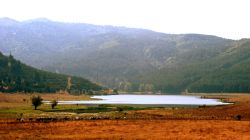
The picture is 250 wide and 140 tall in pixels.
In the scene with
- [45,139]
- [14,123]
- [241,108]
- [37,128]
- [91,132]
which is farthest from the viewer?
[241,108]

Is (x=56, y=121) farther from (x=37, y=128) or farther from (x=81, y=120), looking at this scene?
(x=37, y=128)

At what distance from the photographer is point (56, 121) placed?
339 feet

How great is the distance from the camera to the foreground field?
7631cm

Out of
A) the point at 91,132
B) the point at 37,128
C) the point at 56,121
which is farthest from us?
the point at 56,121

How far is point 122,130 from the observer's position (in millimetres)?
85312

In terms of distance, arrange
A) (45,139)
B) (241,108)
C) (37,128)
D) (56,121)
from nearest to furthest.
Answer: (45,139) < (37,128) < (56,121) < (241,108)

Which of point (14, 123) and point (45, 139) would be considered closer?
point (45, 139)

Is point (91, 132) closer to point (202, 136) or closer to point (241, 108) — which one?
point (202, 136)

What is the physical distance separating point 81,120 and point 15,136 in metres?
33.2

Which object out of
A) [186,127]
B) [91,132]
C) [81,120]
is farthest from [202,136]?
[81,120]

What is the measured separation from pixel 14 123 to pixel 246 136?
4779 centimetres

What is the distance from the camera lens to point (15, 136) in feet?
244

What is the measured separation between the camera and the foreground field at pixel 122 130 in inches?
3004

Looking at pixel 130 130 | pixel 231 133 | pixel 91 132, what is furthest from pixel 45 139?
pixel 231 133
